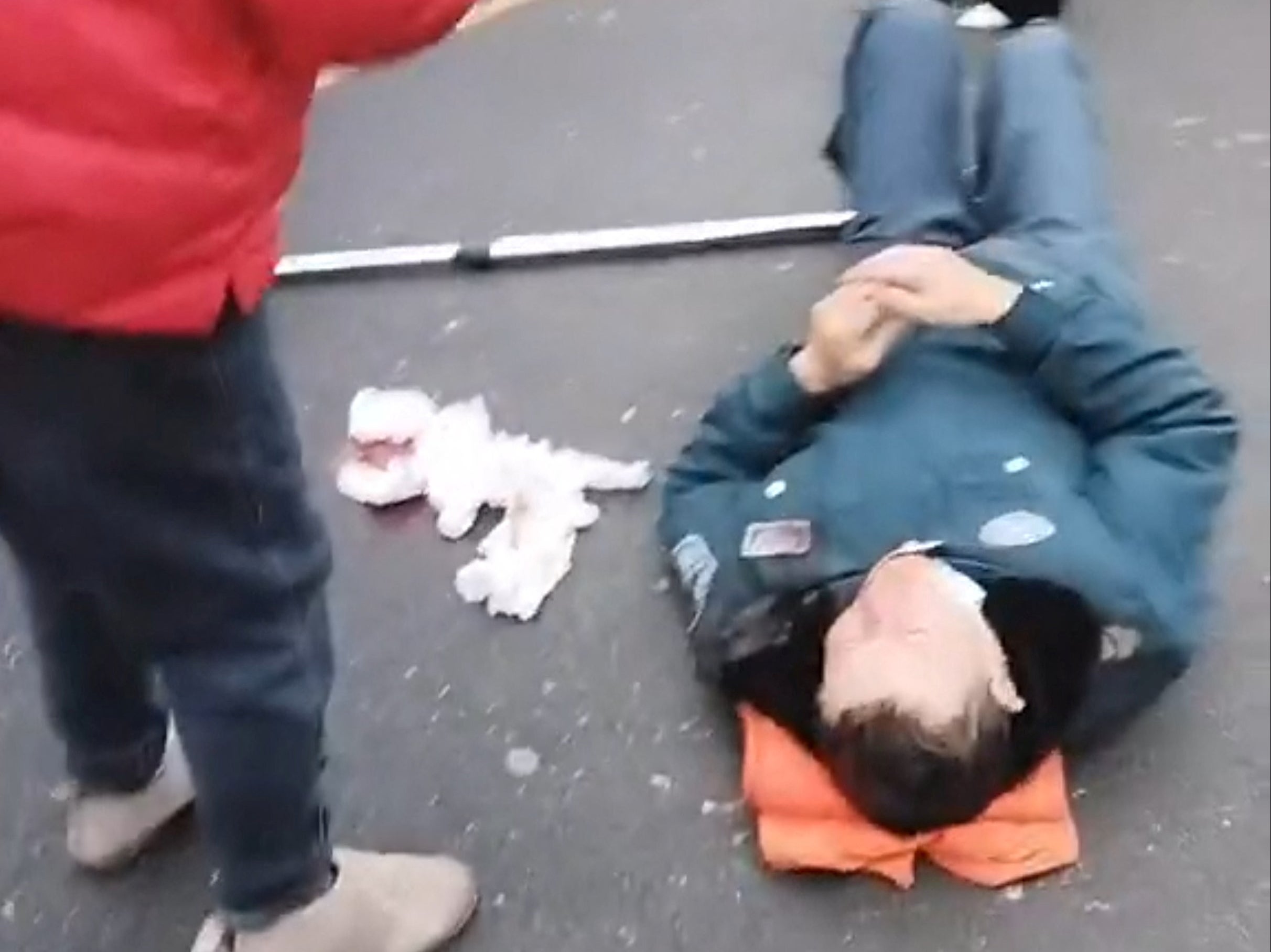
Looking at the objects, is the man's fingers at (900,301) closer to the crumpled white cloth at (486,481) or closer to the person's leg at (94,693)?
the crumpled white cloth at (486,481)

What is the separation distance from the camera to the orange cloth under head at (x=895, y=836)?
1.31 m

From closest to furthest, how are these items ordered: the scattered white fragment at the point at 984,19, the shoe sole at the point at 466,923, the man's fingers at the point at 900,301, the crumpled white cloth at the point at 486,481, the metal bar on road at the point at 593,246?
the shoe sole at the point at 466,923
the man's fingers at the point at 900,301
the crumpled white cloth at the point at 486,481
the metal bar on road at the point at 593,246
the scattered white fragment at the point at 984,19

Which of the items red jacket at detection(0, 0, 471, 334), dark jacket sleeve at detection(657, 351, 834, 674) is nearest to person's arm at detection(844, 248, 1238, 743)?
dark jacket sleeve at detection(657, 351, 834, 674)

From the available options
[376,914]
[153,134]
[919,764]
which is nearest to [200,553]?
[153,134]

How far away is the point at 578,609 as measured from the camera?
1.49 metres

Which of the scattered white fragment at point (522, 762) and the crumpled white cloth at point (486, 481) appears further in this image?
the crumpled white cloth at point (486, 481)

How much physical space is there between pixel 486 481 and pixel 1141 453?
470mm

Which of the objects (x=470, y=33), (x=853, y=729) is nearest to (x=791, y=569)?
(x=853, y=729)

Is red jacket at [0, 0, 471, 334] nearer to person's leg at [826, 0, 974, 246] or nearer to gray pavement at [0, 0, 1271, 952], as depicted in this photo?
gray pavement at [0, 0, 1271, 952]

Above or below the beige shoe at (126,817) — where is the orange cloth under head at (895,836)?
above

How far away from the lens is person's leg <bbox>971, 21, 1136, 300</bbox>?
1519 mm

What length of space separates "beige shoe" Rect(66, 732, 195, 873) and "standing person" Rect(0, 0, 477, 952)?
4.5 inches

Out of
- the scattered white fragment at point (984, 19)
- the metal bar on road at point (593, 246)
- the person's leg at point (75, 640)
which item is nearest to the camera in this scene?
the person's leg at point (75, 640)

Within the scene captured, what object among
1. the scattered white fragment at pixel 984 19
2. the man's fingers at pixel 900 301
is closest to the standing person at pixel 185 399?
the man's fingers at pixel 900 301
